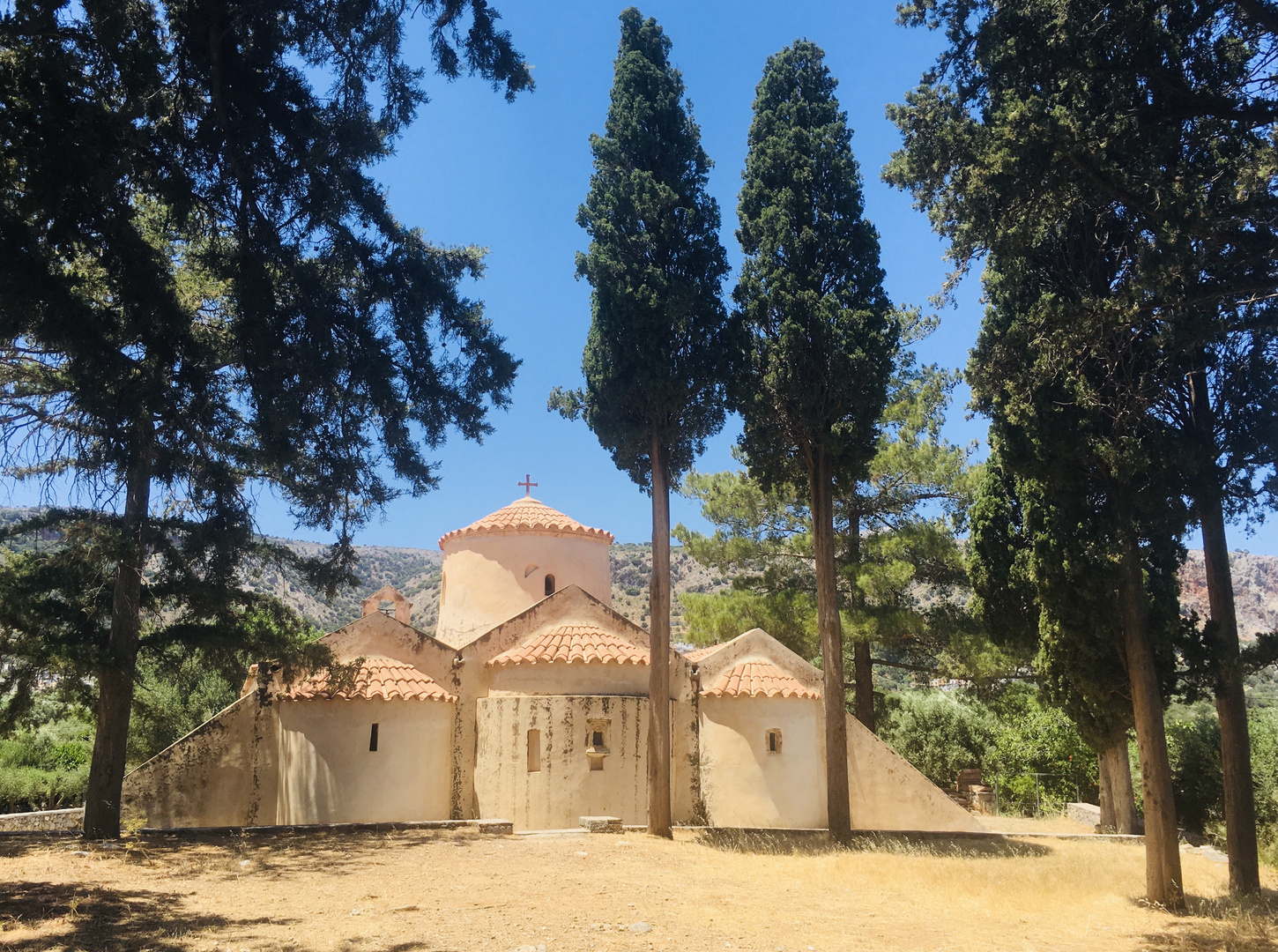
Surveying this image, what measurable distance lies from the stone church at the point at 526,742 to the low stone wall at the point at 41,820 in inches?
47.1

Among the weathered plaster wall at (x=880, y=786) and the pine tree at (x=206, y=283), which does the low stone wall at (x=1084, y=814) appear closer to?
the weathered plaster wall at (x=880, y=786)

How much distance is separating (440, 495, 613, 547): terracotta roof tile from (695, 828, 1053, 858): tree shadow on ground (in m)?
7.48

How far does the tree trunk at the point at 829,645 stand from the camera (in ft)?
44.1

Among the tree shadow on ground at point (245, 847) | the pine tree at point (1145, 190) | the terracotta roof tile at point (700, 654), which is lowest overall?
the tree shadow on ground at point (245, 847)

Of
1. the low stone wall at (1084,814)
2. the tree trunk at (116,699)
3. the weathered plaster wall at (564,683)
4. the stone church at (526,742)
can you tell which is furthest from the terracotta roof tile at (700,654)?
the tree trunk at (116,699)

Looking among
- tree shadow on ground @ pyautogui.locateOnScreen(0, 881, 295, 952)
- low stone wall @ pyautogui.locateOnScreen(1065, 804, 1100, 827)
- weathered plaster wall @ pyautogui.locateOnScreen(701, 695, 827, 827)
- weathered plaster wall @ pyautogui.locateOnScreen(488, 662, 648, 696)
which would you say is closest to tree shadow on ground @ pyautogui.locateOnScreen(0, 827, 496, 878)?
tree shadow on ground @ pyautogui.locateOnScreen(0, 881, 295, 952)

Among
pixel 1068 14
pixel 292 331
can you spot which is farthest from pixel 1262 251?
pixel 292 331

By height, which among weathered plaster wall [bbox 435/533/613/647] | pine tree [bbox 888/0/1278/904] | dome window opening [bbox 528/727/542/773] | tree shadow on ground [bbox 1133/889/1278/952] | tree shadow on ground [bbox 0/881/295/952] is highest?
pine tree [bbox 888/0/1278/904]

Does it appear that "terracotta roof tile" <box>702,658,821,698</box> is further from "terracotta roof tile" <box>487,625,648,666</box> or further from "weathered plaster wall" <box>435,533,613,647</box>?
"weathered plaster wall" <box>435,533,613,647</box>

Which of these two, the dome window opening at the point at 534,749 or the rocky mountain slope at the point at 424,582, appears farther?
the rocky mountain slope at the point at 424,582

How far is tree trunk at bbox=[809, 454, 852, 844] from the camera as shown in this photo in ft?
44.1

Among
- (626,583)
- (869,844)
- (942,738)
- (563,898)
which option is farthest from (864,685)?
(626,583)

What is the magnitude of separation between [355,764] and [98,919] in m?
7.43

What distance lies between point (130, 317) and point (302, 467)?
2.23 meters
